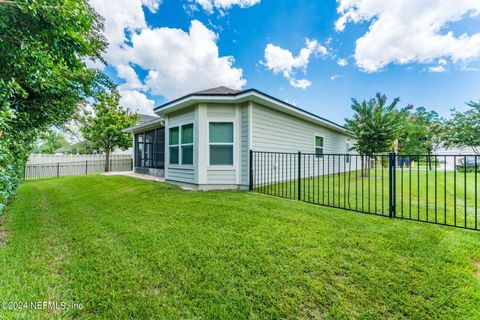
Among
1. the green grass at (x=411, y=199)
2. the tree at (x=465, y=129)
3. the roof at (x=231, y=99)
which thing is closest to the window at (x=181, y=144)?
the roof at (x=231, y=99)

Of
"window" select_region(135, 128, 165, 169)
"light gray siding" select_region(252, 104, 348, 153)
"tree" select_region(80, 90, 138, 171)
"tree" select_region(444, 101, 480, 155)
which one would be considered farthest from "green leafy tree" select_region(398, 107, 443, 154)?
"tree" select_region(80, 90, 138, 171)

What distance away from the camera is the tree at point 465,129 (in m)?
15.7

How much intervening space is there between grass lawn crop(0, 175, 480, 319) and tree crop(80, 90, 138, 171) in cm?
1273

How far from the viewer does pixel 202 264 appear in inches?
88.5

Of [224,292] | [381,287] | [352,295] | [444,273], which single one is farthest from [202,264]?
[444,273]

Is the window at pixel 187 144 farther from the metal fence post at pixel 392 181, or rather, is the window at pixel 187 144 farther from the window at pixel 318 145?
the window at pixel 318 145

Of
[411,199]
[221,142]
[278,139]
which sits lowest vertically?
[411,199]

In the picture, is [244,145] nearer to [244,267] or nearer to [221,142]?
[221,142]

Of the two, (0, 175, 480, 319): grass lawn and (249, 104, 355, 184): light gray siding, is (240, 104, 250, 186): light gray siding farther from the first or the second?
(0, 175, 480, 319): grass lawn

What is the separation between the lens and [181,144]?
7.07m

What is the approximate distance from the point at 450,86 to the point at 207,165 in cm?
1832

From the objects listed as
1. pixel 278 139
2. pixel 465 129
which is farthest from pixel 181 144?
pixel 465 129

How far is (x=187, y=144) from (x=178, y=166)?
971 millimetres

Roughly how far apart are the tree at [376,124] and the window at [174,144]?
886cm
